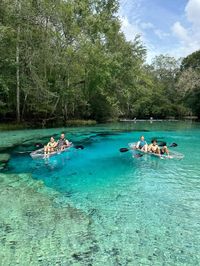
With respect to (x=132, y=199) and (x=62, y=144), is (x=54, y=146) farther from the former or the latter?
(x=132, y=199)

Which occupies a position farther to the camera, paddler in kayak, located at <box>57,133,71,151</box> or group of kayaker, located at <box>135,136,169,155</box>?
paddler in kayak, located at <box>57,133,71,151</box>

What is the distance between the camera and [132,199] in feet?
30.5

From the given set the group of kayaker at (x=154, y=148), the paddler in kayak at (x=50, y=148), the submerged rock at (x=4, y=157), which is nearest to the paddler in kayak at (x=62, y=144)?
the paddler in kayak at (x=50, y=148)

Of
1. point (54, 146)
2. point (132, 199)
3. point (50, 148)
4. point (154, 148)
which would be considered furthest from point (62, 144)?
point (132, 199)

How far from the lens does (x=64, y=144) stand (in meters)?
18.4

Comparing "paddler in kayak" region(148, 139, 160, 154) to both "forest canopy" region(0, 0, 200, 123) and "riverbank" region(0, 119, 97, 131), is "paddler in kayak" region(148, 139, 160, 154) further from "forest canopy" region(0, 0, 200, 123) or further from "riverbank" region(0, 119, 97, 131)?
"riverbank" region(0, 119, 97, 131)

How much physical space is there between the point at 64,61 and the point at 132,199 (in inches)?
1130

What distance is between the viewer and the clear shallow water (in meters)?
5.91

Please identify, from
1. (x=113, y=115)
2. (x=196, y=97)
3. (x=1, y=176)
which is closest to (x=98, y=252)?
(x=1, y=176)

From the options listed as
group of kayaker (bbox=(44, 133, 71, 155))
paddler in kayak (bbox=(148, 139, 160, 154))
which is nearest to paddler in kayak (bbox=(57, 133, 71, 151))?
group of kayaker (bbox=(44, 133, 71, 155))

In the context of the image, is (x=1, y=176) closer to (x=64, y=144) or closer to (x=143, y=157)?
(x=64, y=144)

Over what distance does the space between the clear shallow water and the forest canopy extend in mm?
15950

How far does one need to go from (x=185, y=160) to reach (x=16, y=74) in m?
22.3

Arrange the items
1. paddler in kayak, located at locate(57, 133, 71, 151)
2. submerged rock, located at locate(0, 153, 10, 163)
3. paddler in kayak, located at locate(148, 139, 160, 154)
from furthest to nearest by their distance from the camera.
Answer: paddler in kayak, located at locate(57, 133, 71, 151)
paddler in kayak, located at locate(148, 139, 160, 154)
submerged rock, located at locate(0, 153, 10, 163)
